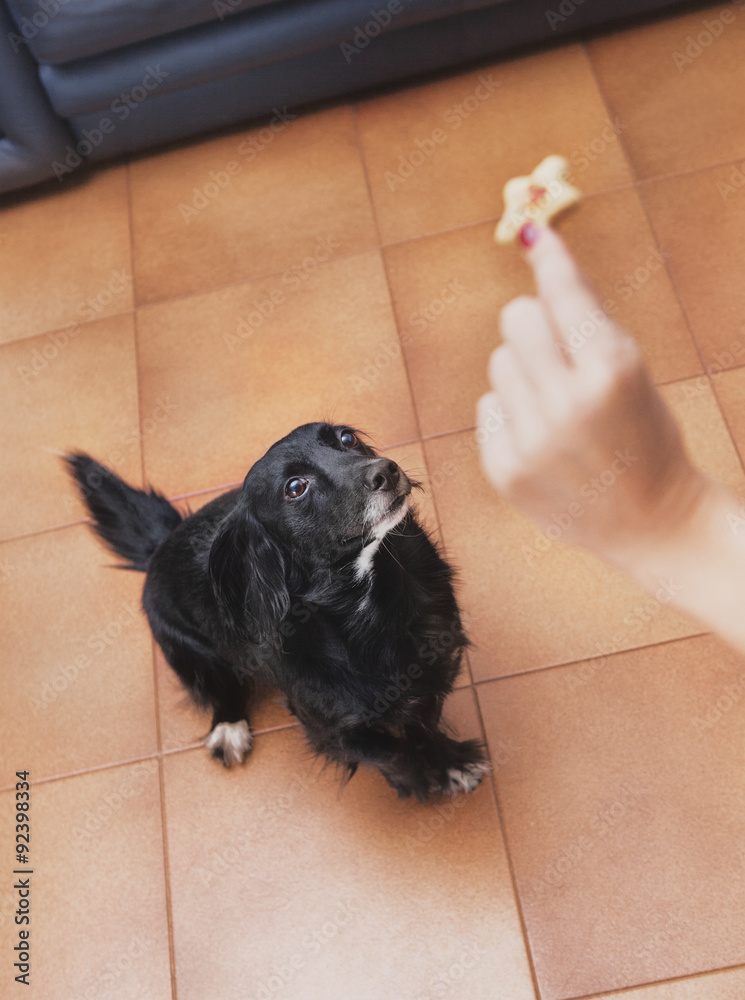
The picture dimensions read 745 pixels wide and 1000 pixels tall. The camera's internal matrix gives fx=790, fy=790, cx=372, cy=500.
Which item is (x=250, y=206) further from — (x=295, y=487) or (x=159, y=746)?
(x=159, y=746)

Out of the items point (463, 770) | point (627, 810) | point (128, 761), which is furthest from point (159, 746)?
point (627, 810)

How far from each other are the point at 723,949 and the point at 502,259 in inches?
82.4

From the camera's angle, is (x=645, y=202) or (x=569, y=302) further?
(x=645, y=202)

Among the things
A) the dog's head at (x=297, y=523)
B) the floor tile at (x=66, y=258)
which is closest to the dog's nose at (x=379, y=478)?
the dog's head at (x=297, y=523)

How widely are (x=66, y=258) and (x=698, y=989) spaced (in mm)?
3110

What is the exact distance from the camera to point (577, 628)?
2137mm

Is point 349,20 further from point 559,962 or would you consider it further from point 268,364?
point 559,962

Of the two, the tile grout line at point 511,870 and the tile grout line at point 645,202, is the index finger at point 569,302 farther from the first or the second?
the tile grout line at point 645,202

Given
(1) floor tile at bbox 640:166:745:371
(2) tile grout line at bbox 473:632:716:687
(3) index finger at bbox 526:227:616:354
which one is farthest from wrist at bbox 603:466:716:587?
(1) floor tile at bbox 640:166:745:371

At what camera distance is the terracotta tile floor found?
1854 millimetres

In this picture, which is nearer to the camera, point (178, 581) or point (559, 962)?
point (559, 962)

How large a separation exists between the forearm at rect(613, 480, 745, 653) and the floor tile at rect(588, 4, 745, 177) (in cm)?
253

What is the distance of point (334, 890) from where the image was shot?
1.92 meters

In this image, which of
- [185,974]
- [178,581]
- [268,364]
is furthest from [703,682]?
[268,364]
